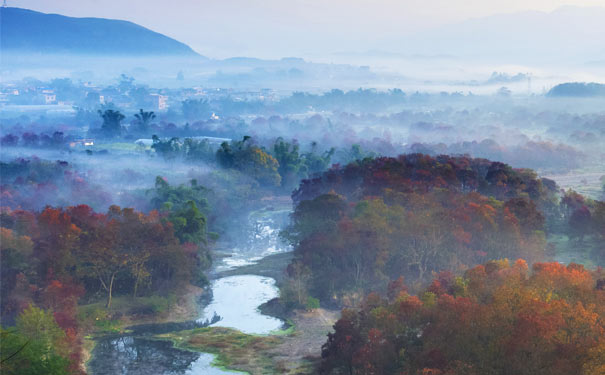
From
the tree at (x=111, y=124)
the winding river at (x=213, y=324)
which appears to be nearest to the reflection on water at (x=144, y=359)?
the winding river at (x=213, y=324)

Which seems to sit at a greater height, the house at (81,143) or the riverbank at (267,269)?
the house at (81,143)

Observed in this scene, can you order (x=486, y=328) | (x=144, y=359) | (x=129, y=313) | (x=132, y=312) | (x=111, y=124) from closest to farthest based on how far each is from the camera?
1. (x=486, y=328)
2. (x=144, y=359)
3. (x=129, y=313)
4. (x=132, y=312)
5. (x=111, y=124)

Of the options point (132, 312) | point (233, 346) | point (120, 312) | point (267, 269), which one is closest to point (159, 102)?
point (267, 269)

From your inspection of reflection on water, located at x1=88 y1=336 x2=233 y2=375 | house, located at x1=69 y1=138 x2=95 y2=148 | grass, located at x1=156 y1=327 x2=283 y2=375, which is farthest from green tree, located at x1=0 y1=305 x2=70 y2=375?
house, located at x1=69 y1=138 x2=95 y2=148

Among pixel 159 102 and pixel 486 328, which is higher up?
pixel 486 328

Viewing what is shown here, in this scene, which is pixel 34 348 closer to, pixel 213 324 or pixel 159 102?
pixel 213 324

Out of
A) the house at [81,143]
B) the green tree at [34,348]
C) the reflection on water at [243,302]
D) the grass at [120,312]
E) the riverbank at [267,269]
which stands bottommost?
the reflection on water at [243,302]

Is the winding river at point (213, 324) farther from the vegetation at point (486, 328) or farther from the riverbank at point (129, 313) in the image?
the vegetation at point (486, 328)
